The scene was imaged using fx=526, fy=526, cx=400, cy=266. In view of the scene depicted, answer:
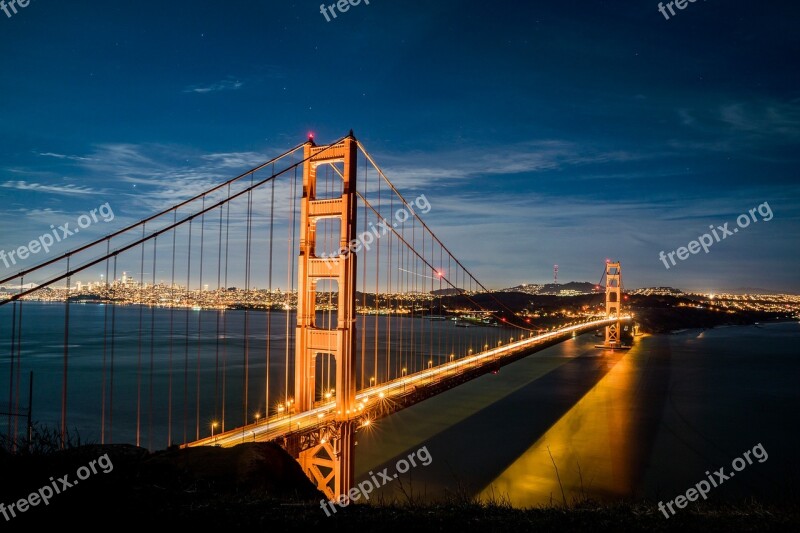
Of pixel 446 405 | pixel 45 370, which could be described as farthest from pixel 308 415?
pixel 45 370

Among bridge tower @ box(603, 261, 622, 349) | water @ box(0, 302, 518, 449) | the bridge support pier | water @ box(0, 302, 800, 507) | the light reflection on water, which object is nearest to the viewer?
the bridge support pier

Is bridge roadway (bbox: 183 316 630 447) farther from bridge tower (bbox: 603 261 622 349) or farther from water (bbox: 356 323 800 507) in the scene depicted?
bridge tower (bbox: 603 261 622 349)

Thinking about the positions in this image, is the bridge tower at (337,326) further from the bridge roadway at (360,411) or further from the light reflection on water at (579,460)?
the light reflection on water at (579,460)

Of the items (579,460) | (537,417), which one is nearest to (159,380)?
(537,417)

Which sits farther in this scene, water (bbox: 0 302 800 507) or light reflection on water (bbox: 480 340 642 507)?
water (bbox: 0 302 800 507)

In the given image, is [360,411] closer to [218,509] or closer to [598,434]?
[218,509]

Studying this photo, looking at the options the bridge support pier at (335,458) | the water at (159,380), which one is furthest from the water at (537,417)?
the bridge support pier at (335,458)

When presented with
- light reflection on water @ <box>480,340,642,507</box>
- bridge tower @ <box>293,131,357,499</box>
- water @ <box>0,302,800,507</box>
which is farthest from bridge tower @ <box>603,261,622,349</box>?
bridge tower @ <box>293,131,357,499</box>

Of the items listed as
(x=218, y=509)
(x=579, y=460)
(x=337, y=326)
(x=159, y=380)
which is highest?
(x=337, y=326)
